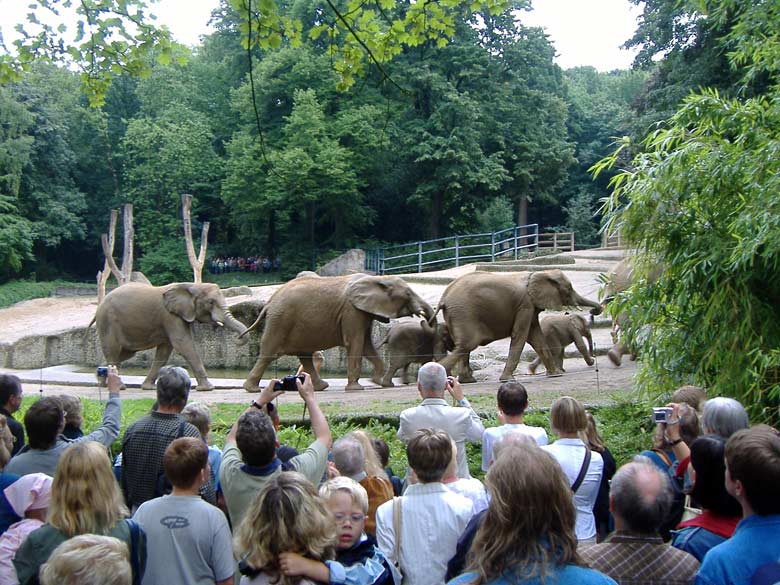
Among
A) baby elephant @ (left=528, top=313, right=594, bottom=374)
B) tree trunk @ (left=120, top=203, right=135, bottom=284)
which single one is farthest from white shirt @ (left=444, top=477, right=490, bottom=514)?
tree trunk @ (left=120, top=203, right=135, bottom=284)

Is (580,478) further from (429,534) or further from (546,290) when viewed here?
(546,290)

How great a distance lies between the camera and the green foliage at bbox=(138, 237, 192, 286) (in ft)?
157

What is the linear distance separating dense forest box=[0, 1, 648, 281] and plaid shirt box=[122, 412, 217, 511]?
34.8 metres

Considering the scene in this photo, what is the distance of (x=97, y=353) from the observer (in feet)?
78.8

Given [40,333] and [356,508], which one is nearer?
[356,508]

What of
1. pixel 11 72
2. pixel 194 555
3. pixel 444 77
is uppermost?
pixel 444 77

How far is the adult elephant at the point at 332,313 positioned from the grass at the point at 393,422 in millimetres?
3442

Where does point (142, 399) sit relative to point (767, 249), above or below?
below

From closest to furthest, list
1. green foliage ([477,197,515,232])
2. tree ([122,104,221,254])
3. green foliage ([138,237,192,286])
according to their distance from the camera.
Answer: green foliage ([477,197,515,232]) → green foliage ([138,237,192,286]) → tree ([122,104,221,254])

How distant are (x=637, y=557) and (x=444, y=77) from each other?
41033 mm

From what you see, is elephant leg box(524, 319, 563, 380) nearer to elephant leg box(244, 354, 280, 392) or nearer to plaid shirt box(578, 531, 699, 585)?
elephant leg box(244, 354, 280, 392)

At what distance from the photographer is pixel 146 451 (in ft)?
17.6

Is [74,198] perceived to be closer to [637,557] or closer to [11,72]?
[11,72]

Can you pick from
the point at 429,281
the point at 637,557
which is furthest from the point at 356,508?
the point at 429,281
